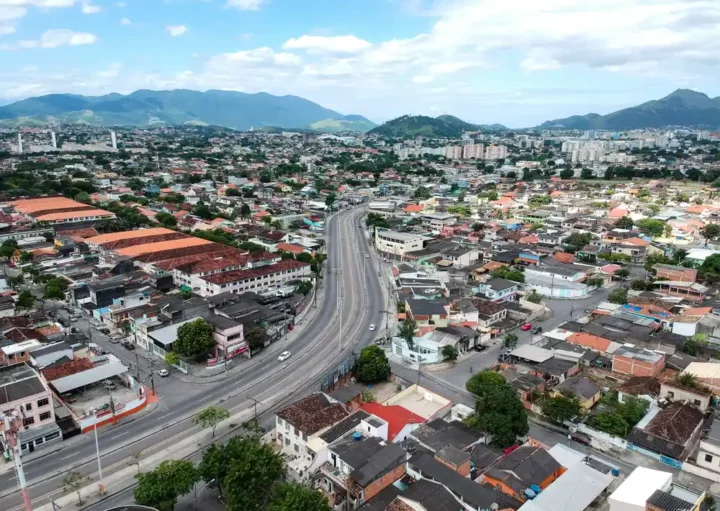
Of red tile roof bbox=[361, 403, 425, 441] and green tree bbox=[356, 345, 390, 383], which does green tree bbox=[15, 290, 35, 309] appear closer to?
green tree bbox=[356, 345, 390, 383]

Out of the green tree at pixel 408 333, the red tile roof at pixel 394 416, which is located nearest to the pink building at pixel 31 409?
the red tile roof at pixel 394 416

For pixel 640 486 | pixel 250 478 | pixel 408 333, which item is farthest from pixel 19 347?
pixel 640 486

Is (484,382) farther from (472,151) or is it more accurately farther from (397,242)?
(472,151)

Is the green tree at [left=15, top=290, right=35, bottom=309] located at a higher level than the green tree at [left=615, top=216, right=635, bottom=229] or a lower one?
lower

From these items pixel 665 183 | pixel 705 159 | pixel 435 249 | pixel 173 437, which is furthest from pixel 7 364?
pixel 705 159

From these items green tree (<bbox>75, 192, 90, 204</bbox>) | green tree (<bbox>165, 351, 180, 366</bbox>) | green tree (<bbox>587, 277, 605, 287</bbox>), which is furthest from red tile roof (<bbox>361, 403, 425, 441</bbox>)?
green tree (<bbox>75, 192, 90, 204</bbox>)
